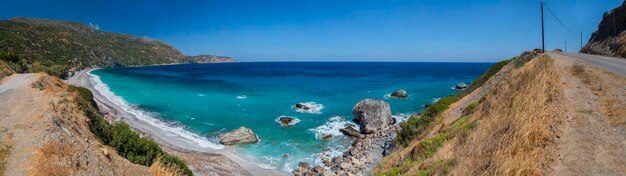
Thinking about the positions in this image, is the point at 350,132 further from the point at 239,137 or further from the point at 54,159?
the point at 54,159

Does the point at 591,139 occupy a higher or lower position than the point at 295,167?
higher

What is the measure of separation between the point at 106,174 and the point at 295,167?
14372 mm

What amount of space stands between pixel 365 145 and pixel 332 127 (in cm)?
754

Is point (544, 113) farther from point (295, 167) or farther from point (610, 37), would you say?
point (610, 37)

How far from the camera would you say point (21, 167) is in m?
9.40

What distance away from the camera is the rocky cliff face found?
3394cm

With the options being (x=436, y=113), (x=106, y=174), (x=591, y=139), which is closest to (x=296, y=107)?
(x=436, y=113)

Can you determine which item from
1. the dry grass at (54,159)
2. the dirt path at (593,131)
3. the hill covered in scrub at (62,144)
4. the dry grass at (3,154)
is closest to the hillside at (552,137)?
the dirt path at (593,131)

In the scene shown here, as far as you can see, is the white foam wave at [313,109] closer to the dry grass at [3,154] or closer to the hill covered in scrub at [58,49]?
the dry grass at [3,154]

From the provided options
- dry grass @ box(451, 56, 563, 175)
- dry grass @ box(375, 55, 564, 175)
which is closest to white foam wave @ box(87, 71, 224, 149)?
dry grass @ box(375, 55, 564, 175)

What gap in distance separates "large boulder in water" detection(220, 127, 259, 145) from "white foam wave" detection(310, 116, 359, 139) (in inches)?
248

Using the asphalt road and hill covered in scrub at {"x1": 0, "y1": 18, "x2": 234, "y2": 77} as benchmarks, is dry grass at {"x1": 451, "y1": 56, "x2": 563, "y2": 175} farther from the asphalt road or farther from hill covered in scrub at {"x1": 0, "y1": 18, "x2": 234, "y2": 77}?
hill covered in scrub at {"x1": 0, "y1": 18, "x2": 234, "y2": 77}

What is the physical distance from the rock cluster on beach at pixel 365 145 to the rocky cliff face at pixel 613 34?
78.3 ft

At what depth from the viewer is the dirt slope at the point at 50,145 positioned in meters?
9.66
